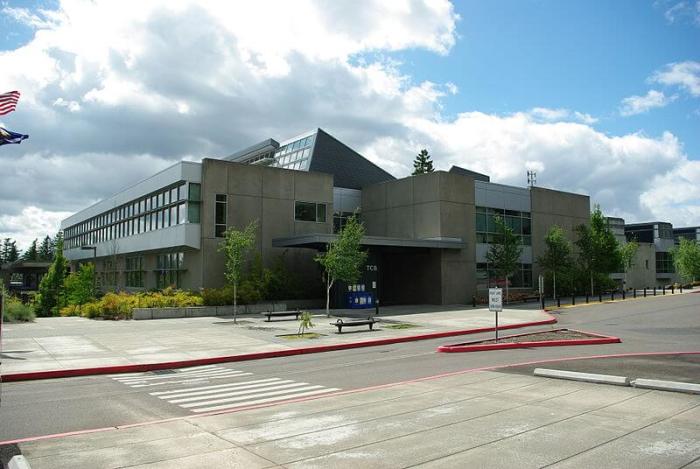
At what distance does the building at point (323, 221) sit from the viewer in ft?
116

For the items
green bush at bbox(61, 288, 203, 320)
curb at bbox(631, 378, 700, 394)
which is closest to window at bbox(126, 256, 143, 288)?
green bush at bbox(61, 288, 203, 320)

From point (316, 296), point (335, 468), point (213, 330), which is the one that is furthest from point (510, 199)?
point (335, 468)

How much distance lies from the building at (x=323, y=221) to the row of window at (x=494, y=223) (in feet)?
0.30

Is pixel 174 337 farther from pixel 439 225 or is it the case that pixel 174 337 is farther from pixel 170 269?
pixel 439 225

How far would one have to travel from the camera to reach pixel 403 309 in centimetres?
3600

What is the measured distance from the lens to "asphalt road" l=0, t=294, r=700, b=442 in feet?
31.1

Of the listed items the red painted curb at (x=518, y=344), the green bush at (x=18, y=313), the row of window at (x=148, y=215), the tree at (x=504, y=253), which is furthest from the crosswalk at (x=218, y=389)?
the tree at (x=504, y=253)

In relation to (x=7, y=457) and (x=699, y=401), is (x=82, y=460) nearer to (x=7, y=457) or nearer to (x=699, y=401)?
(x=7, y=457)

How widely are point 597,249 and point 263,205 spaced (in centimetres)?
2861

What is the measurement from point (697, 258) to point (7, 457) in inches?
2819

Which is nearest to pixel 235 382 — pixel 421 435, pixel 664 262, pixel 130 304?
pixel 421 435

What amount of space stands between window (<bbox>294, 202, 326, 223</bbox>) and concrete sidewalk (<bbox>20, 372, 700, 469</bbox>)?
95.6ft

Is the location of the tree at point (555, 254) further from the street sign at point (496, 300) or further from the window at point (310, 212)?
Result: the street sign at point (496, 300)

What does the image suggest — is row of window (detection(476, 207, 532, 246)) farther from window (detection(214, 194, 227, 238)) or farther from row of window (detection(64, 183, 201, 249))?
row of window (detection(64, 183, 201, 249))
